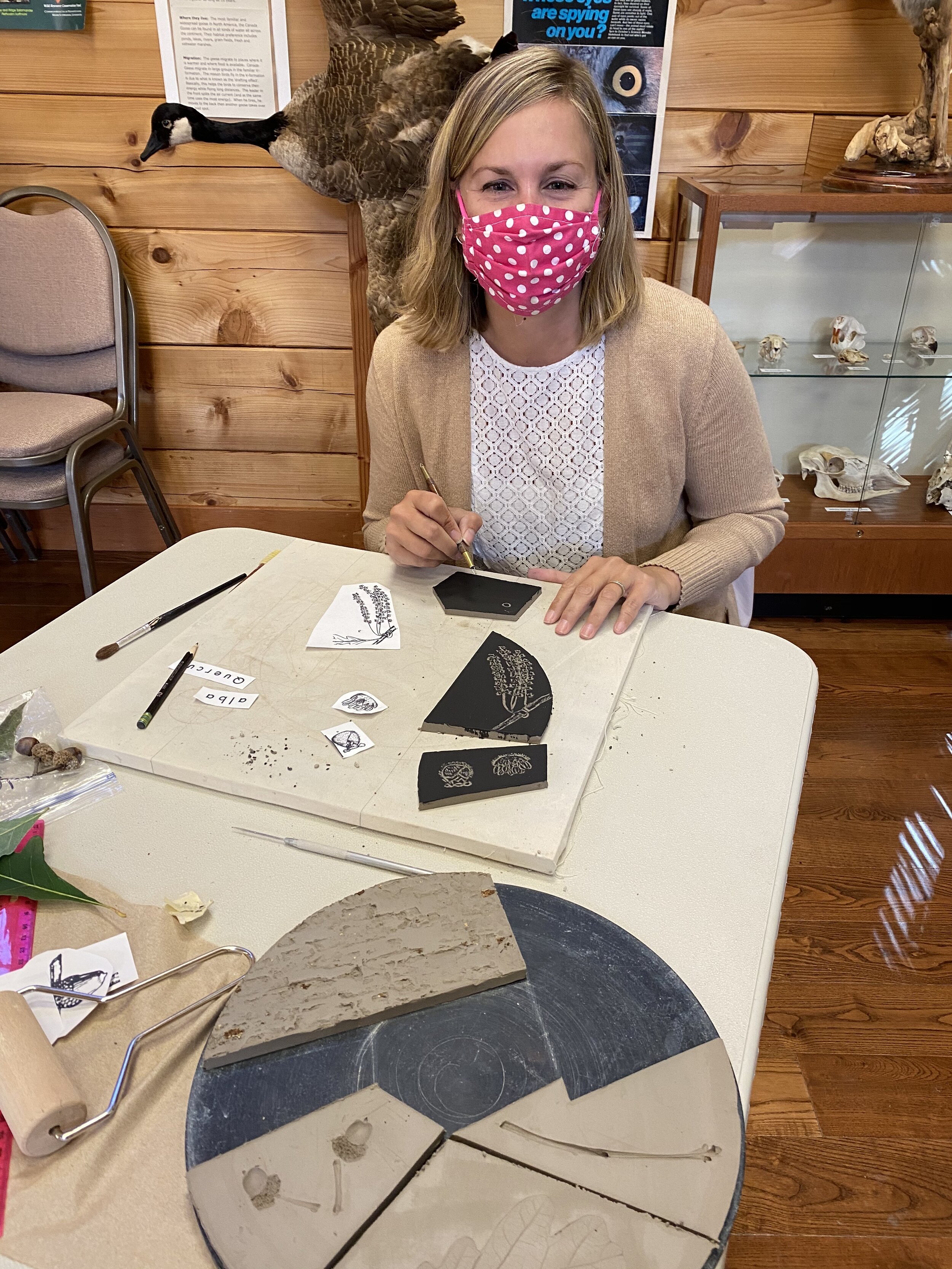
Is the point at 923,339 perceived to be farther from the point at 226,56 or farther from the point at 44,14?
the point at 44,14

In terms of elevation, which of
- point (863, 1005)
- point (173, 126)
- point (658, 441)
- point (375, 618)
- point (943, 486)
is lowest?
point (863, 1005)

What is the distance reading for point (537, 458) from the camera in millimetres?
1307

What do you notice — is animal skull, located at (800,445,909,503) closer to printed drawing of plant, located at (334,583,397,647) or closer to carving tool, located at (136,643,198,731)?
printed drawing of plant, located at (334,583,397,647)

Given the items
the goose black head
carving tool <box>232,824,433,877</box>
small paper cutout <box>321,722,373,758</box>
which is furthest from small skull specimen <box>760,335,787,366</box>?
carving tool <box>232,824,433,877</box>

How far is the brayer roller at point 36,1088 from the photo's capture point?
0.51 m

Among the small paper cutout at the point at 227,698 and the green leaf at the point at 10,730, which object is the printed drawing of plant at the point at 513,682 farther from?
the green leaf at the point at 10,730

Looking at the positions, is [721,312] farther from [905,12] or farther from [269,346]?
[269,346]

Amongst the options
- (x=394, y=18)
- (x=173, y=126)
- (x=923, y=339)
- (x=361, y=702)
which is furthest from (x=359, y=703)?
(x=923, y=339)

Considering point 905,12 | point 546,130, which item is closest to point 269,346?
point 546,130

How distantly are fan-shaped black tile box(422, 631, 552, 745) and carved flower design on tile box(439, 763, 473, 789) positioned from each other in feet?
0.15

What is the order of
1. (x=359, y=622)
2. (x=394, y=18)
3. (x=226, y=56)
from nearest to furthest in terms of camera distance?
(x=359, y=622)
(x=394, y=18)
(x=226, y=56)

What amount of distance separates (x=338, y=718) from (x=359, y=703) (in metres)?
0.03

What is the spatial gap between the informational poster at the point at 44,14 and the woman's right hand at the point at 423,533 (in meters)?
1.75

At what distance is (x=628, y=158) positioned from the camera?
84.2 inches
